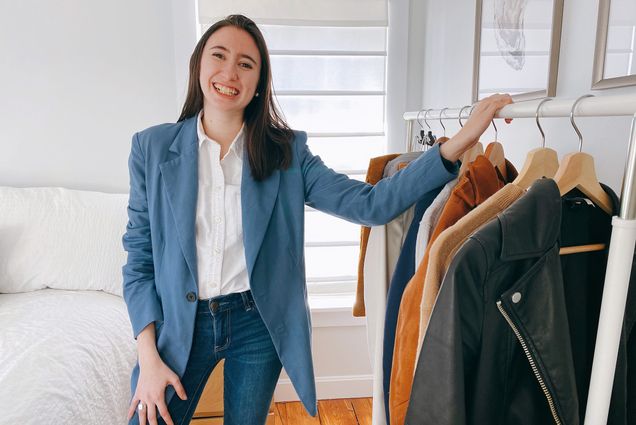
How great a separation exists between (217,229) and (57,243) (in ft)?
3.60

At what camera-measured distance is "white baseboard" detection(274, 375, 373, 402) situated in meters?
2.39

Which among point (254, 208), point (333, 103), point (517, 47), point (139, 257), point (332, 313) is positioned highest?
point (517, 47)

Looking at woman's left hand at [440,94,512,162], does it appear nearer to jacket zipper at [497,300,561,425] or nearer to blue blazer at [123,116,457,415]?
blue blazer at [123,116,457,415]

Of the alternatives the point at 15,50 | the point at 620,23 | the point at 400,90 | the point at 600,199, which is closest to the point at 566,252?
the point at 600,199

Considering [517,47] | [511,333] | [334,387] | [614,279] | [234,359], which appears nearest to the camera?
[614,279]

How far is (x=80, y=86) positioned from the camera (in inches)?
85.7

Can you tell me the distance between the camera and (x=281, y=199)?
130cm

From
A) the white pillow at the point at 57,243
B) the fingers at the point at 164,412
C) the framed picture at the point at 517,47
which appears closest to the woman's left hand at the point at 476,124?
the framed picture at the point at 517,47

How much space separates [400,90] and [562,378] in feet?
5.93

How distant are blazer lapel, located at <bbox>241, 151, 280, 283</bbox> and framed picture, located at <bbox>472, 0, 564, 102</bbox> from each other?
2.51 ft

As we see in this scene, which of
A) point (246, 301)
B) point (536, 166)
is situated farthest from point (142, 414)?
point (536, 166)

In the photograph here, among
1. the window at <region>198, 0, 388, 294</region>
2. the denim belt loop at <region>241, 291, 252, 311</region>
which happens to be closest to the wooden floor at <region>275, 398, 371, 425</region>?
the window at <region>198, 0, 388, 294</region>

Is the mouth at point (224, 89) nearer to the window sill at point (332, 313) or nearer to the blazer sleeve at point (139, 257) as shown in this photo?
the blazer sleeve at point (139, 257)

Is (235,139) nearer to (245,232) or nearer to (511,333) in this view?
(245,232)
